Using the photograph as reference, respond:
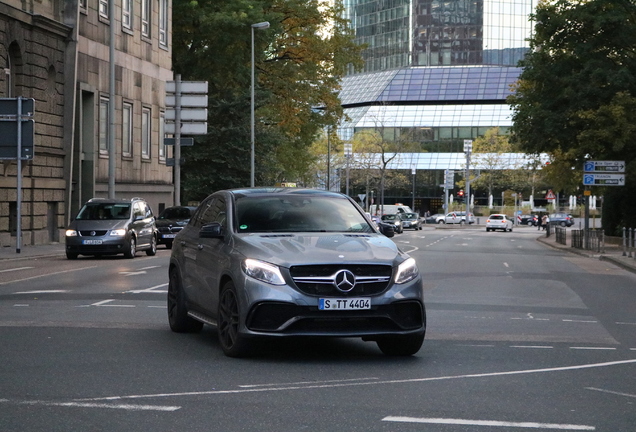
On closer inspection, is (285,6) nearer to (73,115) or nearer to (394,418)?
(73,115)

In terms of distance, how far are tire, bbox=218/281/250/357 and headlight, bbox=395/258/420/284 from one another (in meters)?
1.45

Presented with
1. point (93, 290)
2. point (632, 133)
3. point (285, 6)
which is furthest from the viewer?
point (285, 6)

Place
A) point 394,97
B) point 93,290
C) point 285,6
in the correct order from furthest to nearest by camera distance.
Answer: point 394,97, point 285,6, point 93,290

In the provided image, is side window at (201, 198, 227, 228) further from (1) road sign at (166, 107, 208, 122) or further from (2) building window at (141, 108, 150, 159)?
(2) building window at (141, 108, 150, 159)

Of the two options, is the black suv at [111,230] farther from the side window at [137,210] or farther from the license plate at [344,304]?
the license plate at [344,304]

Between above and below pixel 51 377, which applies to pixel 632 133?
above

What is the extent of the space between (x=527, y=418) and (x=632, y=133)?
37.4 meters

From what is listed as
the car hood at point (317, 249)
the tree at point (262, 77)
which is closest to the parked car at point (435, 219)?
the tree at point (262, 77)

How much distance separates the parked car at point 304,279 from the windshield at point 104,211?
20468mm

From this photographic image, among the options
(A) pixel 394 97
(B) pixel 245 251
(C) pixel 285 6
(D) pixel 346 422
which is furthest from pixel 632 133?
(A) pixel 394 97

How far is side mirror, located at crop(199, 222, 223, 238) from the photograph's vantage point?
11125 millimetres

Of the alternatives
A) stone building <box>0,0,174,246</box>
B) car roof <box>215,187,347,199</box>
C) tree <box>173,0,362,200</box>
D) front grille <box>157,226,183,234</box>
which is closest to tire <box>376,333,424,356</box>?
car roof <box>215,187,347,199</box>

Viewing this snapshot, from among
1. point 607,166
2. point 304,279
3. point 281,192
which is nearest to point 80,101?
point 607,166

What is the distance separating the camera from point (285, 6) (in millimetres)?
54781
